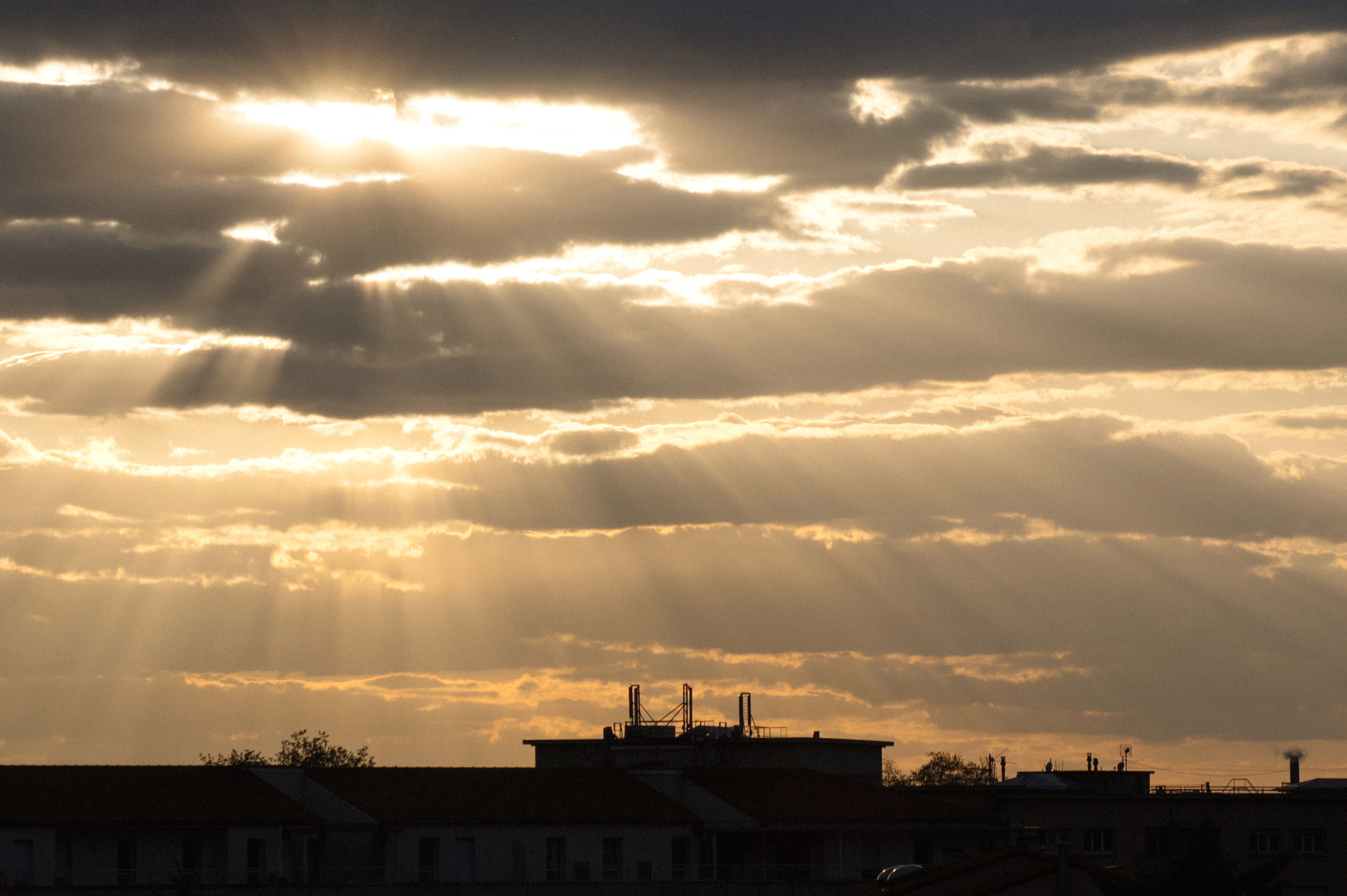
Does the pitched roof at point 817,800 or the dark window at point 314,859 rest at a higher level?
the pitched roof at point 817,800

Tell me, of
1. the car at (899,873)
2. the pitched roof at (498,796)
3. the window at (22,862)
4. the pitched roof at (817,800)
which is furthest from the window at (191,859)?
the car at (899,873)

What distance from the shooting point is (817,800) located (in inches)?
3905

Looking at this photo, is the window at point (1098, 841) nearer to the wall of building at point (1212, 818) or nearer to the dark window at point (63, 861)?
the wall of building at point (1212, 818)

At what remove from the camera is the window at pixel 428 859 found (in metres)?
88.7

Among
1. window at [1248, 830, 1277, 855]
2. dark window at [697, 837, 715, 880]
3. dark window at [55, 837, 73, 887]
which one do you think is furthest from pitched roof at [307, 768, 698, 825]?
window at [1248, 830, 1277, 855]

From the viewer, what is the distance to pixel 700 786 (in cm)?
9800

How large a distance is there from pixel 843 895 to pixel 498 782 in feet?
63.5

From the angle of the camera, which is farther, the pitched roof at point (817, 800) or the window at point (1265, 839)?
the window at point (1265, 839)

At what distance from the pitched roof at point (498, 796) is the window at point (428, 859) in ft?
3.64

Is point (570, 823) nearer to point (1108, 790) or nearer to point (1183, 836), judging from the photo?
point (1183, 836)

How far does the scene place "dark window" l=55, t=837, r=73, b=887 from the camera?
265 ft

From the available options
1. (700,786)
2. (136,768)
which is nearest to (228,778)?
(136,768)

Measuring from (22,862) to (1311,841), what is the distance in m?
70.6

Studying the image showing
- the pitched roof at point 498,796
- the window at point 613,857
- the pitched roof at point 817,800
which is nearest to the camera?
the pitched roof at point 498,796
